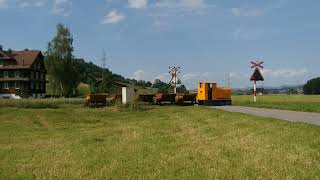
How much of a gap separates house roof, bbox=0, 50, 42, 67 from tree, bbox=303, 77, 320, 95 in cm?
7049

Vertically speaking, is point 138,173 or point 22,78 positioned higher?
point 22,78

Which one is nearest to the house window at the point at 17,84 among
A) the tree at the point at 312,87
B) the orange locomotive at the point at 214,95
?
the orange locomotive at the point at 214,95

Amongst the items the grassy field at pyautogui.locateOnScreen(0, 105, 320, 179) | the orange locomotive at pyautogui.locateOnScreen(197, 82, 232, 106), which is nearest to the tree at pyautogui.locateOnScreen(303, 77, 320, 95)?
the orange locomotive at pyautogui.locateOnScreen(197, 82, 232, 106)

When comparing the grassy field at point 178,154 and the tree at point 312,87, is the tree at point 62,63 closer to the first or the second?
the tree at point 312,87

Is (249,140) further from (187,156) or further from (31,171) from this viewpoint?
(31,171)

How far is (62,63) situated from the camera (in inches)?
4122

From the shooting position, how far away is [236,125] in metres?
19.7

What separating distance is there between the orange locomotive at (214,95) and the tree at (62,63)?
Answer: 60818 millimetres

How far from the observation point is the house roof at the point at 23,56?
111512 mm

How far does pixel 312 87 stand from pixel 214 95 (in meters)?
105

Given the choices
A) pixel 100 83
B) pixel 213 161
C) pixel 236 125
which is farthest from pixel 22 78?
pixel 213 161

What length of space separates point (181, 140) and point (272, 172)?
6189 millimetres

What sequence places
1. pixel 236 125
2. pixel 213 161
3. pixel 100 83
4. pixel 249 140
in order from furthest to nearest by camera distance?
pixel 100 83, pixel 236 125, pixel 249 140, pixel 213 161

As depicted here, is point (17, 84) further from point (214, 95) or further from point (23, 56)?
point (214, 95)
